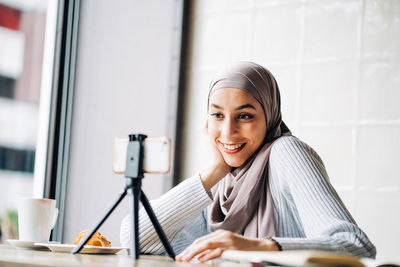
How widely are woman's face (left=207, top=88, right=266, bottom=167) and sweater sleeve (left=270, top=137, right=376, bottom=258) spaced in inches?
4.0

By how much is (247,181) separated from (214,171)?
0.11 meters

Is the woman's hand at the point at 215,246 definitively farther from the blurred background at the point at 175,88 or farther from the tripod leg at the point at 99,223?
the blurred background at the point at 175,88

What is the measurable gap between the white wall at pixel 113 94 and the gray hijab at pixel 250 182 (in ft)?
5.08

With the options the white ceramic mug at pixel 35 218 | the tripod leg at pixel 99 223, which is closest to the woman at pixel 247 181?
the white ceramic mug at pixel 35 218

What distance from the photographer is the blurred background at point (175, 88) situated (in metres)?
2.65

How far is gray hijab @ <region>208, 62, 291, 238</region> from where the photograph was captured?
57.2 inches

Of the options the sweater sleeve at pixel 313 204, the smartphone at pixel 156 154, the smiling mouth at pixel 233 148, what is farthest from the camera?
the smiling mouth at pixel 233 148

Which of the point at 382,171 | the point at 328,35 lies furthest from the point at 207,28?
the point at 382,171

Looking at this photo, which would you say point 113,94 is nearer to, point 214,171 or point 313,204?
point 214,171

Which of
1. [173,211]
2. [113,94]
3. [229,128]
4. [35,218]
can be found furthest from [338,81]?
[35,218]

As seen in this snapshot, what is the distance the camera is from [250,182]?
57.5 inches

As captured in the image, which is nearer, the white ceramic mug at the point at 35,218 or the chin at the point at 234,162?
the white ceramic mug at the point at 35,218

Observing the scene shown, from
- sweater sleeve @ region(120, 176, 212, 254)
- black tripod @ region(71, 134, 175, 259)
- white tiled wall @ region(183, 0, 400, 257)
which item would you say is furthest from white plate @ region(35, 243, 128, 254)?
white tiled wall @ region(183, 0, 400, 257)

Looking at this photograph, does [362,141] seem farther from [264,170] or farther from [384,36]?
[264,170]
